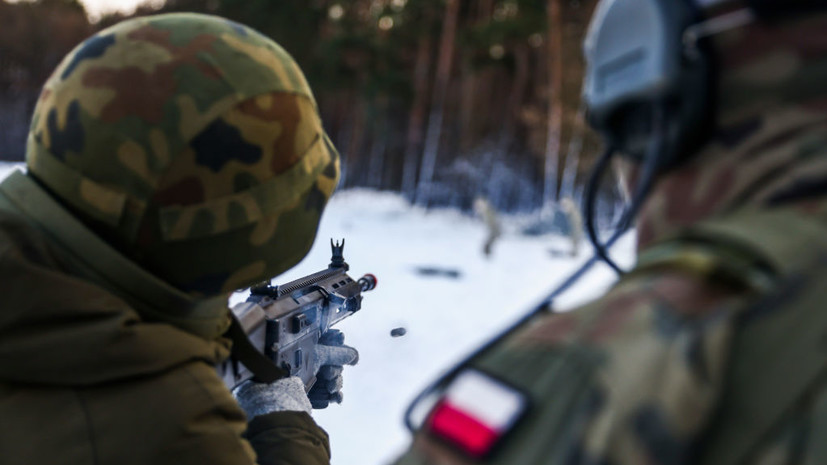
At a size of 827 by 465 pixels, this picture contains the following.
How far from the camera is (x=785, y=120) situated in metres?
0.56

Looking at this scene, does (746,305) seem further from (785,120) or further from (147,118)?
(147,118)

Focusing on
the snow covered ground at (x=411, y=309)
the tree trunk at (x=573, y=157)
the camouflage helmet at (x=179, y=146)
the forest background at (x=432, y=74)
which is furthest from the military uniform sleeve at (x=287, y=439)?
the tree trunk at (x=573, y=157)

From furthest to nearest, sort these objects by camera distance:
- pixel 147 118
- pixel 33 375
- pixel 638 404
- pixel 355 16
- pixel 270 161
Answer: pixel 355 16, pixel 270 161, pixel 147 118, pixel 33 375, pixel 638 404

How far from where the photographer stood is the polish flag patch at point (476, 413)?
509 millimetres

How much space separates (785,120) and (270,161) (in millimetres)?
949

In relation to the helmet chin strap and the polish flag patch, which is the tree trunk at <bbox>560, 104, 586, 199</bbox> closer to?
the helmet chin strap

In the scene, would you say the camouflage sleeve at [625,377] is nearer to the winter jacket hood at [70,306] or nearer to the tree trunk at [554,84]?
the winter jacket hood at [70,306]

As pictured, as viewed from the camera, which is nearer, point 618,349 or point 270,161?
point 618,349

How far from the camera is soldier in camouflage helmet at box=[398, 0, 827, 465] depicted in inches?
18.1

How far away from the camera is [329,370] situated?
1942 millimetres

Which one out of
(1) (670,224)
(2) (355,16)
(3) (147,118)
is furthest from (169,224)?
(2) (355,16)

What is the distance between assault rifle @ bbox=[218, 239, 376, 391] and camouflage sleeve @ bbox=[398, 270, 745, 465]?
100 cm

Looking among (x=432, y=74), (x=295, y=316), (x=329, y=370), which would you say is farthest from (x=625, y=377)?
(x=432, y=74)

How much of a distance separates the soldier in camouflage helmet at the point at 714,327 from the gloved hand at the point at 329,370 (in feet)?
4.47
